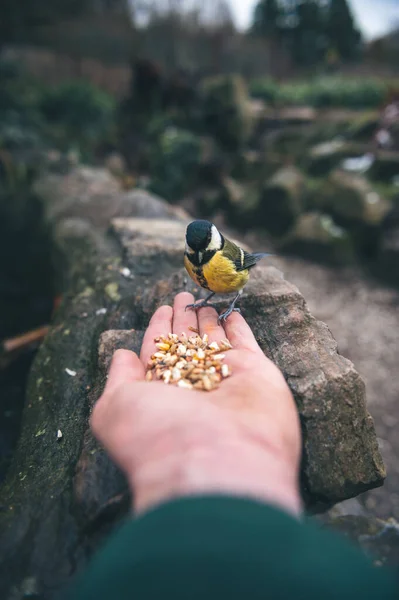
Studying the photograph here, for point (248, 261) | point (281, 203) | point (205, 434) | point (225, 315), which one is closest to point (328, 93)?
point (281, 203)

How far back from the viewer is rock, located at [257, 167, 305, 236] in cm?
708

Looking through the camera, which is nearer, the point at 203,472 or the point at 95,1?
the point at 203,472

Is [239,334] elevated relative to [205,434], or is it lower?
lower

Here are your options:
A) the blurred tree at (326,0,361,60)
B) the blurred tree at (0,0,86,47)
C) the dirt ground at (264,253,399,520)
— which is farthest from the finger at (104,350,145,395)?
the blurred tree at (326,0,361,60)

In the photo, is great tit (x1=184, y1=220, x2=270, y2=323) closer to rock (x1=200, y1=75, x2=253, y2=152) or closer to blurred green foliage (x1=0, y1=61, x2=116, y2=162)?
blurred green foliage (x1=0, y1=61, x2=116, y2=162)

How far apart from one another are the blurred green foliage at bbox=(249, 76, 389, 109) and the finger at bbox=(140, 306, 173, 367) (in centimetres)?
1122

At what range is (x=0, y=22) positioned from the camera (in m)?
11.2

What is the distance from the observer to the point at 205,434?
4.29 feet

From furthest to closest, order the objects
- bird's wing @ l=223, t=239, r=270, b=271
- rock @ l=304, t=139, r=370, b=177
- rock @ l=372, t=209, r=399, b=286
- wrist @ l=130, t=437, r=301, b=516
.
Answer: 1. rock @ l=304, t=139, r=370, b=177
2. rock @ l=372, t=209, r=399, b=286
3. bird's wing @ l=223, t=239, r=270, b=271
4. wrist @ l=130, t=437, r=301, b=516

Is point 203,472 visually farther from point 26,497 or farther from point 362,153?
point 362,153

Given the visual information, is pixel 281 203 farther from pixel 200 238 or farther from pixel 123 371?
pixel 123 371

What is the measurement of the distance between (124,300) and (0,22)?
12.0 m

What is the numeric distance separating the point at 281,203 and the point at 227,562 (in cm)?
677

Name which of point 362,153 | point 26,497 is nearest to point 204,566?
point 26,497
